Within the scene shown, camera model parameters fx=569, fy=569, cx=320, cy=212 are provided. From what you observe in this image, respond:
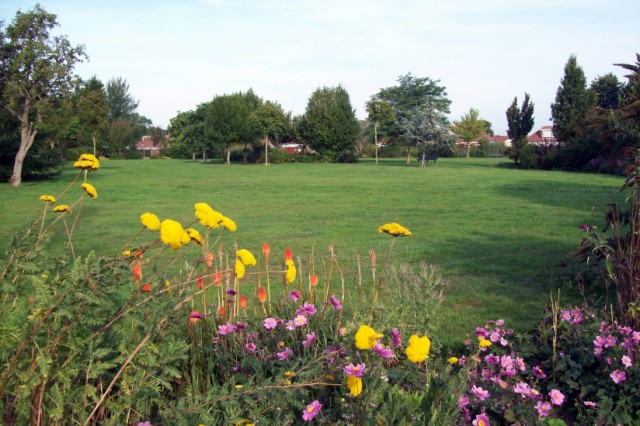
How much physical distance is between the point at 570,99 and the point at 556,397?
43.8m

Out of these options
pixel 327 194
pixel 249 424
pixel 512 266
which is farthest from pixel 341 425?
pixel 327 194

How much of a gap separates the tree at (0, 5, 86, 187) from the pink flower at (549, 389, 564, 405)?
22101 millimetres

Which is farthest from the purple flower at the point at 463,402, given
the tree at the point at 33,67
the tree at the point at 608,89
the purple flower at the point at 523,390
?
the tree at the point at 608,89

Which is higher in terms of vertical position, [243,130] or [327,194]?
[243,130]

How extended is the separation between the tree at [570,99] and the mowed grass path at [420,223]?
22.0 m

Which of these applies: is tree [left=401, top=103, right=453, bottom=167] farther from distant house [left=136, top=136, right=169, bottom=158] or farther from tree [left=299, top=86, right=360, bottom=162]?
distant house [left=136, top=136, right=169, bottom=158]

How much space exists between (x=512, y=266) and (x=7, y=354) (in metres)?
6.08

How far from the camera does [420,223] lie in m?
11.4

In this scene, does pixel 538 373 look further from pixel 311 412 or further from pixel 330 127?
pixel 330 127

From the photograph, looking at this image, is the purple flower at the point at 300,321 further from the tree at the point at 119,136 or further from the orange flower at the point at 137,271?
the tree at the point at 119,136

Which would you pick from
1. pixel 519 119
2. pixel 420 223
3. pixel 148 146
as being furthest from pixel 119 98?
pixel 420 223

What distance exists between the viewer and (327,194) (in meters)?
18.7

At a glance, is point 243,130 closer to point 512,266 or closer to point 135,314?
point 512,266

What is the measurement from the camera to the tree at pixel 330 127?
4869 centimetres
